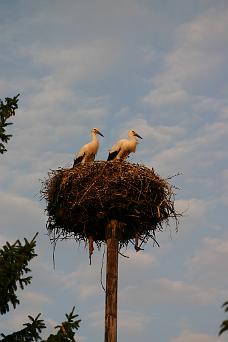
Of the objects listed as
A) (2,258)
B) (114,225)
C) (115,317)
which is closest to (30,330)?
(2,258)

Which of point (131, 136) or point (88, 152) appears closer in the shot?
point (88, 152)

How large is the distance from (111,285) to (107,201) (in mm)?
1846

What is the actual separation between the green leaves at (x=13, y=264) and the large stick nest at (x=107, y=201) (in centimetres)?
411

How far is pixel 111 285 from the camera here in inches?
468

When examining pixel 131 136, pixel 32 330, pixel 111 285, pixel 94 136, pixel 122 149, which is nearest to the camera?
pixel 32 330

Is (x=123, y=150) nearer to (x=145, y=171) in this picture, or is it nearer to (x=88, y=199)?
(x=145, y=171)

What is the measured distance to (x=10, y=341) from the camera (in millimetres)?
8664

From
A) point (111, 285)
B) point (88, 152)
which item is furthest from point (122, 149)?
point (111, 285)

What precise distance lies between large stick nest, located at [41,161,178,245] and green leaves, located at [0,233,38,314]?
4115 millimetres

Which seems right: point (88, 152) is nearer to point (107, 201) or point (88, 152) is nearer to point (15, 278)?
point (107, 201)

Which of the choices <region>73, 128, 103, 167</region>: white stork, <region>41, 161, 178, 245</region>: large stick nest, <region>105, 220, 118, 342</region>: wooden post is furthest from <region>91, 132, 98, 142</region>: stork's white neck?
<region>105, 220, 118, 342</region>: wooden post

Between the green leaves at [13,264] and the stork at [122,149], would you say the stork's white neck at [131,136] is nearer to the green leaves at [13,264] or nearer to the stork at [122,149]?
the stork at [122,149]

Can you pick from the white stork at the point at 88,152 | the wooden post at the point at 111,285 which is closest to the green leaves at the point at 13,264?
the wooden post at the point at 111,285

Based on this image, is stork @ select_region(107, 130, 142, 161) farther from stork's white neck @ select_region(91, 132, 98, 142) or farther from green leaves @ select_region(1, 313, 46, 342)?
green leaves @ select_region(1, 313, 46, 342)
